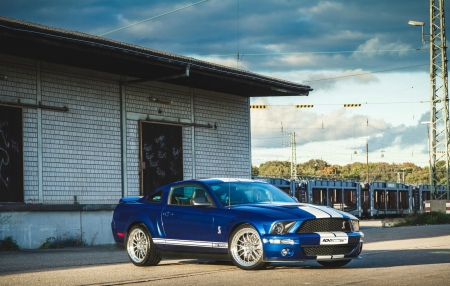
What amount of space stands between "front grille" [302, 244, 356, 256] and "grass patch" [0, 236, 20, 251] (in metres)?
9.48

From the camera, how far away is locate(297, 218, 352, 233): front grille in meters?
9.96

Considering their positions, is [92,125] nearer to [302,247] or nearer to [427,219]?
[302,247]

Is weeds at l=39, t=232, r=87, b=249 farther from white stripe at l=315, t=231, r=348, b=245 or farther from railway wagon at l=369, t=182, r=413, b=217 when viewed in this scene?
railway wagon at l=369, t=182, r=413, b=217

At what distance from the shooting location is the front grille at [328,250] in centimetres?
990

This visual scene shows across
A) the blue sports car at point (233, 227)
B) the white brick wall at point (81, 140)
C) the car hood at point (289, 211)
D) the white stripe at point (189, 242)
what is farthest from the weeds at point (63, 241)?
the car hood at point (289, 211)

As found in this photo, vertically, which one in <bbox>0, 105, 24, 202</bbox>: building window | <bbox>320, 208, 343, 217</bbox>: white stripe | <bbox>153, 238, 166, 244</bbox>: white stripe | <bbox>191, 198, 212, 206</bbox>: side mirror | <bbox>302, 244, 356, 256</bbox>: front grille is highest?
<bbox>0, 105, 24, 202</bbox>: building window

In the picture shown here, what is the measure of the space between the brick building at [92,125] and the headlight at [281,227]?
345 inches

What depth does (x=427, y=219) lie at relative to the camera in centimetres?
3070

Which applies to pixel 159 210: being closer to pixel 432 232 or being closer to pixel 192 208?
pixel 192 208

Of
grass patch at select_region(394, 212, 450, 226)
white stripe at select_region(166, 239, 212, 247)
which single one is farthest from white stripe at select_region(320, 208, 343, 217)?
grass patch at select_region(394, 212, 450, 226)

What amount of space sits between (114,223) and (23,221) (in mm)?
6236

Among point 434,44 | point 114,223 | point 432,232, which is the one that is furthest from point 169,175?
point 434,44

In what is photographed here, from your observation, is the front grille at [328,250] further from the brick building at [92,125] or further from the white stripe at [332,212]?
the brick building at [92,125]

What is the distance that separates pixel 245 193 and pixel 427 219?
21.3 meters
